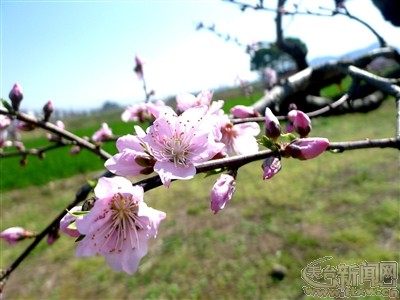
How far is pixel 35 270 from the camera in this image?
4.77 m

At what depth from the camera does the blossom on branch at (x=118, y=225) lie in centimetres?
58

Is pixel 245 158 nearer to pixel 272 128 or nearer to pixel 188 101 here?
pixel 272 128

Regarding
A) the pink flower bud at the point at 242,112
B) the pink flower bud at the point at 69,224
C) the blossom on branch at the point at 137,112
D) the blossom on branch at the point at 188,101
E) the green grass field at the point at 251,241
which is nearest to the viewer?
the pink flower bud at the point at 69,224

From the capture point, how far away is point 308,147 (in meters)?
0.64

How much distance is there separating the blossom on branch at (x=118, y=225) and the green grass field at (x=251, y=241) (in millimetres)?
2951

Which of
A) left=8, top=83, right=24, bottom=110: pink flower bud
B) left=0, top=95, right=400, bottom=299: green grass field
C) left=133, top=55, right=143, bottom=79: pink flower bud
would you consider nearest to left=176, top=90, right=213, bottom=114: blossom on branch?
left=8, top=83, right=24, bottom=110: pink flower bud

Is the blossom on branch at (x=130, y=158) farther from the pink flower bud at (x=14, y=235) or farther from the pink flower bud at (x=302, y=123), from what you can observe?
the pink flower bud at (x=14, y=235)

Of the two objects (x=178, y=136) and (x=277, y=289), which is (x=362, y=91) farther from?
(x=277, y=289)

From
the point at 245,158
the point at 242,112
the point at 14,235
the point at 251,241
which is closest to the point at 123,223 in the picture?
the point at 245,158

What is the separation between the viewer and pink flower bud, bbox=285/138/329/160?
25.1 inches

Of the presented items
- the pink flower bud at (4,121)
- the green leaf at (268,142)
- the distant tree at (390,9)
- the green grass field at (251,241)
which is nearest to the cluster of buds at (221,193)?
the green leaf at (268,142)

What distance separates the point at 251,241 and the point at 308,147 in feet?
12.8

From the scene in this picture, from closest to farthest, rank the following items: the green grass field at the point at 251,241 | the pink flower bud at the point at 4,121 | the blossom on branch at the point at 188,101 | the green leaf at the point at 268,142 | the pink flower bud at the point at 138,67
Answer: the green leaf at the point at 268,142, the blossom on branch at the point at 188,101, the pink flower bud at the point at 4,121, the pink flower bud at the point at 138,67, the green grass field at the point at 251,241

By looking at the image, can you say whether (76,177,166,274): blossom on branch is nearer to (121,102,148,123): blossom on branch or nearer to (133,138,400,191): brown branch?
(133,138,400,191): brown branch
